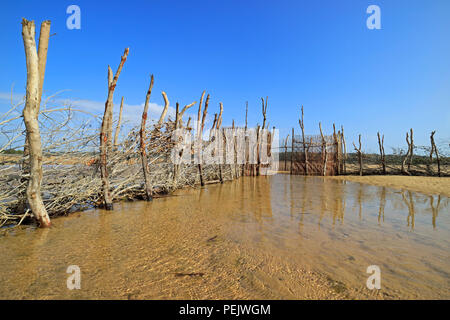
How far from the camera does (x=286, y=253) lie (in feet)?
9.94

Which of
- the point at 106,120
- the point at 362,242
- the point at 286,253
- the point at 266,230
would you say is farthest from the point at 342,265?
the point at 106,120

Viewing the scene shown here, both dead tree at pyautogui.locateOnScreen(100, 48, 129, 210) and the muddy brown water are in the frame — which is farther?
dead tree at pyautogui.locateOnScreen(100, 48, 129, 210)

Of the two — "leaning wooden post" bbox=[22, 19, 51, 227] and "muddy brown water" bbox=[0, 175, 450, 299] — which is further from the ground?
"leaning wooden post" bbox=[22, 19, 51, 227]

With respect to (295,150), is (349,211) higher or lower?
lower

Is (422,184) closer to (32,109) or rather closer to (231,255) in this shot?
(231,255)

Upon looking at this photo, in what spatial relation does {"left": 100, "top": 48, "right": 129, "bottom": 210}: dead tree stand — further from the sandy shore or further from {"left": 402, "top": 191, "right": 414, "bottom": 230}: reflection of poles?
the sandy shore

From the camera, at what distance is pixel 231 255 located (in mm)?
2986

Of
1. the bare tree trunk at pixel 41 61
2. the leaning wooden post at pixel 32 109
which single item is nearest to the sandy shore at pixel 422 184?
the leaning wooden post at pixel 32 109

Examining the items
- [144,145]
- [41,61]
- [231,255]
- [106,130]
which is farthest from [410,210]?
[41,61]

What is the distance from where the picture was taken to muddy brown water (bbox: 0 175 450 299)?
2188 millimetres

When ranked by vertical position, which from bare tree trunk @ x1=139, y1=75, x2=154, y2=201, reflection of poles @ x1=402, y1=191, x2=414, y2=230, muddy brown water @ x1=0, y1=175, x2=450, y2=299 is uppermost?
bare tree trunk @ x1=139, y1=75, x2=154, y2=201

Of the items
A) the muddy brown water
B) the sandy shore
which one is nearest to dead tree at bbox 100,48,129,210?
the muddy brown water
